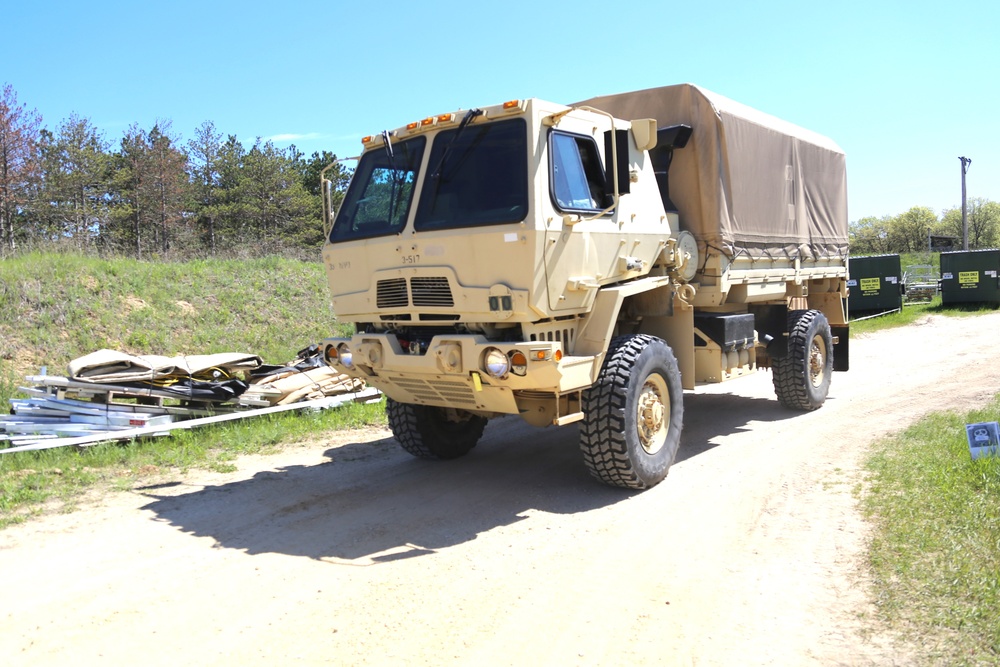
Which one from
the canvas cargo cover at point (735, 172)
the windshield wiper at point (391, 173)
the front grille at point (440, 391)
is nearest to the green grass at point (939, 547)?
the canvas cargo cover at point (735, 172)

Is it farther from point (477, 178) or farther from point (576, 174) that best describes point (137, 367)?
point (576, 174)

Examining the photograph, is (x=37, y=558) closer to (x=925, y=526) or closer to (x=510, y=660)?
(x=510, y=660)

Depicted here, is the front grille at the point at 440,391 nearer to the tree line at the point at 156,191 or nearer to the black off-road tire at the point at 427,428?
the black off-road tire at the point at 427,428

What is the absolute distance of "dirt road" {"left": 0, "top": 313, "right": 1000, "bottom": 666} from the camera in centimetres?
389

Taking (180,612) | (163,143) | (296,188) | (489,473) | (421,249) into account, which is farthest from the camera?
(296,188)

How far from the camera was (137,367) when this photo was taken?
372 inches

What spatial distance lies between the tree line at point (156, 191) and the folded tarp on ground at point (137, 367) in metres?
12.0

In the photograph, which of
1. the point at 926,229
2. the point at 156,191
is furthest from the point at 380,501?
the point at 926,229

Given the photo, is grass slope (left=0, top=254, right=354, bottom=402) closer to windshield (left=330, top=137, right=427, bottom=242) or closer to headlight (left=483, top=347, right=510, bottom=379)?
windshield (left=330, top=137, right=427, bottom=242)

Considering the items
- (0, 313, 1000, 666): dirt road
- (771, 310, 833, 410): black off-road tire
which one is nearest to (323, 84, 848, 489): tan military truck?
(0, 313, 1000, 666): dirt road

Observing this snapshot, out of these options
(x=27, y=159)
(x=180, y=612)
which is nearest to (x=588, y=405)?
(x=180, y=612)

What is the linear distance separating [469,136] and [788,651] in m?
4.32

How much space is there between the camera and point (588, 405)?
20.8 ft

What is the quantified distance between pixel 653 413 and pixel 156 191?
103 ft
